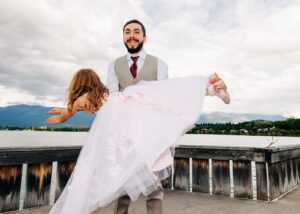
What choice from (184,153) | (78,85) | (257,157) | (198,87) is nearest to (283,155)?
(257,157)

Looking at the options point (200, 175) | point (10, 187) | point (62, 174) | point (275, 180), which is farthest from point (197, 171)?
point (10, 187)

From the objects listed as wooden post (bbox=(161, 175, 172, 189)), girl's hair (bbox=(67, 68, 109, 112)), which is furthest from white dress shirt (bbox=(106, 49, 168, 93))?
wooden post (bbox=(161, 175, 172, 189))

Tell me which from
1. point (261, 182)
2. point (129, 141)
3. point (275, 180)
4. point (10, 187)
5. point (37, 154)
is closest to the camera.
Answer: point (129, 141)

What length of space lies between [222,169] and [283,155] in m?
1.08

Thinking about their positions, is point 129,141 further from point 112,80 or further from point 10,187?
point 10,187

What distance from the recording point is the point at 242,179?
489 centimetres

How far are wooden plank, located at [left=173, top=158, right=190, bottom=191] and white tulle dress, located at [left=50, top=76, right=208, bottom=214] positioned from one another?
114 inches

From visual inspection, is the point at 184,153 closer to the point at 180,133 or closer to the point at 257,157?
the point at 257,157

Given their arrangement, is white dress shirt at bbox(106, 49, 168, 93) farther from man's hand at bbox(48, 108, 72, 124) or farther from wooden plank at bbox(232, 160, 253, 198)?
wooden plank at bbox(232, 160, 253, 198)

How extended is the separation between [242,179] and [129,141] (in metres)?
3.14

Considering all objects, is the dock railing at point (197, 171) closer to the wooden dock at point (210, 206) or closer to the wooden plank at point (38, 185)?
the wooden plank at point (38, 185)

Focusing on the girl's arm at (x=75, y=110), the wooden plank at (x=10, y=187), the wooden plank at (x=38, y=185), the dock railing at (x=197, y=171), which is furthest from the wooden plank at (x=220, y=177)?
the girl's arm at (x=75, y=110)

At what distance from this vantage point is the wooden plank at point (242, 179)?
4840 mm

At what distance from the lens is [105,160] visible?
2.32 meters
